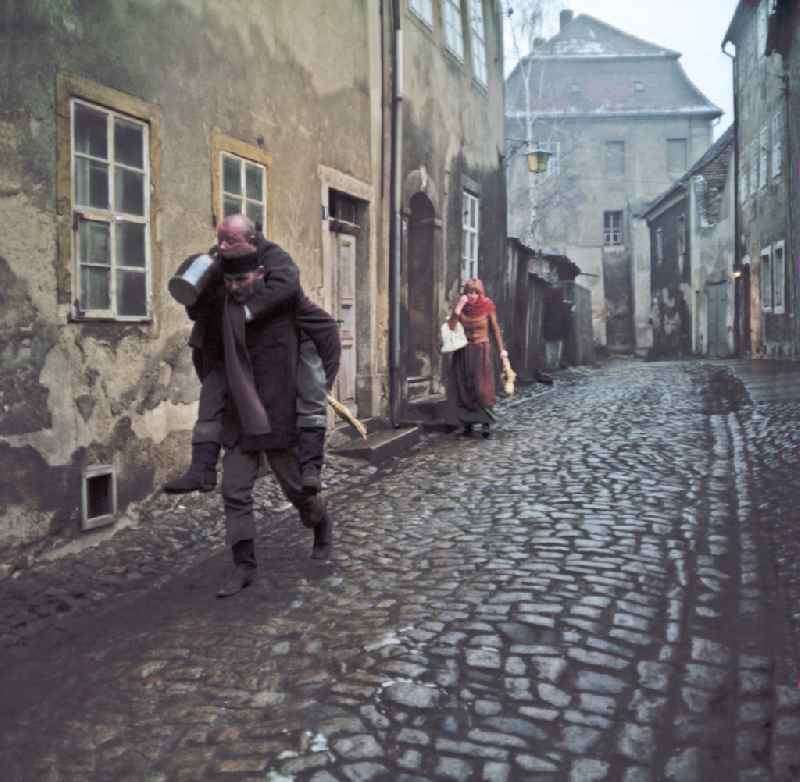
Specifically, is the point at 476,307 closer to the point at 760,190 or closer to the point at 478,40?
the point at 478,40

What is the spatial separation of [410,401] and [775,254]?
13836 millimetres

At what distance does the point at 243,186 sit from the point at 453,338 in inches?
138

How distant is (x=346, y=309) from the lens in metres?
10.7

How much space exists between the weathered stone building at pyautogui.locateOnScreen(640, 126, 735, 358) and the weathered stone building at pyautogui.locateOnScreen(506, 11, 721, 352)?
3.10m

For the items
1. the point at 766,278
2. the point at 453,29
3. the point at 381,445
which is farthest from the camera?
the point at 766,278

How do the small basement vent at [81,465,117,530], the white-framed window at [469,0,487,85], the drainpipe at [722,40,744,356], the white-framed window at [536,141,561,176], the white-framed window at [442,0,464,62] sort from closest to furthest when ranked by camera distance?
the small basement vent at [81,465,117,530]
the white-framed window at [442,0,464,62]
the white-framed window at [469,0,487,85]
the drainpipe at [722,40,744,356]
the white-framed window at [536,141,561,176]

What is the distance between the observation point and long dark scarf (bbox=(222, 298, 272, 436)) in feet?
15.9

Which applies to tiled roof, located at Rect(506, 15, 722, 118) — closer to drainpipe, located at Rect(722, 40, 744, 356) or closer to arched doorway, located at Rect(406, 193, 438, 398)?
drainpipe, located at Rect(722, 40, 744, 356)

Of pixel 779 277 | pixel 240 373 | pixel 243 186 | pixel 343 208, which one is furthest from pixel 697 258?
pixel 240 373

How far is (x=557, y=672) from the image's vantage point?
11.9 ft

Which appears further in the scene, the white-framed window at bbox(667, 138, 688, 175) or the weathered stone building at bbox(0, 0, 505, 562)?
the white-framed window at bbox(667, 138, 688, 175)

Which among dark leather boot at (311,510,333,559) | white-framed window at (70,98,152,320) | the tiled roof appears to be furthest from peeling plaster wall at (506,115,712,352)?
dark leather boot at (311,510,333,559)

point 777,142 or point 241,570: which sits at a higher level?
point 777,142

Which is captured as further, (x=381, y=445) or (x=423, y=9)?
(x=423, y=9)
